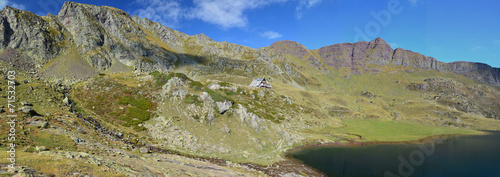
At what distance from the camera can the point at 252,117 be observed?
78.1m

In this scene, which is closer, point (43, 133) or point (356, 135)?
point (43, 133)

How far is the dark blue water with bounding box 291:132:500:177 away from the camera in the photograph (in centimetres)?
6000

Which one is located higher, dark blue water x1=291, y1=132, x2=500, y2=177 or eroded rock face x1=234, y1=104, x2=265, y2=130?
eroded rock face x1=234, y1=104, x2=265, y2=130

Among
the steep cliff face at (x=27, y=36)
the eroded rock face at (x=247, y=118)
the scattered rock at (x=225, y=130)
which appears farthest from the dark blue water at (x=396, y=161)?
the steep cliff face at (x=27, y=36)

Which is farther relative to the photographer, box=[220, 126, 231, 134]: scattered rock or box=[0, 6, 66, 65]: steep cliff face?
box=[0, 6, 66, 65]: steep cliff face

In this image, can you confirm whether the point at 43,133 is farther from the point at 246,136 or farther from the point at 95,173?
the point at 246,136

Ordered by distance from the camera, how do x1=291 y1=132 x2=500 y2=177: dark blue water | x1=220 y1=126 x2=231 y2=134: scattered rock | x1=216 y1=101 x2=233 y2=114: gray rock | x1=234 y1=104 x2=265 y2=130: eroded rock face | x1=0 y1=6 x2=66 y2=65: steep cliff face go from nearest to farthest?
x1=291 y1=132 x2=500 y2=177: dark blue water → x1=220 y1=126 x2=231 y2=134: scattered rock → x1=216 y1=101 x2=233 y2=114: gray rock → x1=234 y1=104 x2=265 y2=130: eroded rock face → x1=0 y1=6 x2=66 y2=65: steep cliff face

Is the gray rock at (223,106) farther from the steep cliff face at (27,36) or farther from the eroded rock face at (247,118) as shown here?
the steep cliff face at (27,36)

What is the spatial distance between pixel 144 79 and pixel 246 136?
51241mm

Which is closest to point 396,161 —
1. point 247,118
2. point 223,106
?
point 247,118

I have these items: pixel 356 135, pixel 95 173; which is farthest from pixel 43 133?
pixel 356 135

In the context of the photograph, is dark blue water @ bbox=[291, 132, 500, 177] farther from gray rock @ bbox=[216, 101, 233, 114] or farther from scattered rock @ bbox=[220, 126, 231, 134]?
gray rock @ bbox=[216, 101, 233, 114]

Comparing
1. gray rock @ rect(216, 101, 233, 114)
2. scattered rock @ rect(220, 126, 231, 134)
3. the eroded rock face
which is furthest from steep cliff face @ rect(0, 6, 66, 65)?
scattered rock @ rect(220, 126, 231, 134)

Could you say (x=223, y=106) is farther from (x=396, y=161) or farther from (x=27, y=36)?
(x=27, y=36)
